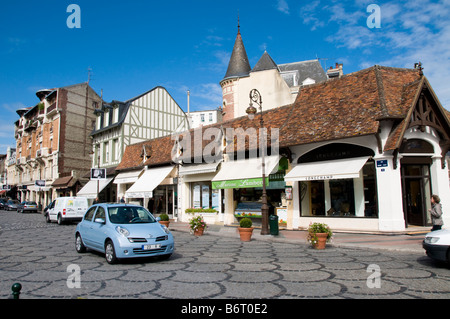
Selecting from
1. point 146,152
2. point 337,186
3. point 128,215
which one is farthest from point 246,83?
point 128,215

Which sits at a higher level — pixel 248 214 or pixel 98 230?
pixel 98 230

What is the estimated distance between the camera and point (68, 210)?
22.6 m

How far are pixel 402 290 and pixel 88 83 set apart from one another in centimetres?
4712

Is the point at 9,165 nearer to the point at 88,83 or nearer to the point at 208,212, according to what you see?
the point at 88,83

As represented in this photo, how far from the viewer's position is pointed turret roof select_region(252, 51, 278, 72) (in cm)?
3450

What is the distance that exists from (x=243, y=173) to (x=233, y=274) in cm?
1109

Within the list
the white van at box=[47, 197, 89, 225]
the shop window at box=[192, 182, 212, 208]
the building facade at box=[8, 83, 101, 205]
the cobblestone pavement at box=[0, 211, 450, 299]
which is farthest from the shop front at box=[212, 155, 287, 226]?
the building facade at box=[8, 83, 101, 205]

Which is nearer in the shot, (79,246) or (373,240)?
(79,246)

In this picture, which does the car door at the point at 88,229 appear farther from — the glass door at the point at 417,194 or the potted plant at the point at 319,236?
the glass door at the point at 417,194

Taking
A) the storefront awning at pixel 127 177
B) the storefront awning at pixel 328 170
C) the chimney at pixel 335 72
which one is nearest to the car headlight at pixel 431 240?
the storefront awning at pixel 328 170

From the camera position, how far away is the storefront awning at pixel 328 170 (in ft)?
46.2

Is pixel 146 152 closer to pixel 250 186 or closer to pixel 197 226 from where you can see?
pixel 250 186

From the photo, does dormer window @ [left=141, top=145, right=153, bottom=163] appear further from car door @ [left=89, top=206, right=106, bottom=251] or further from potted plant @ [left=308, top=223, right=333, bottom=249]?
potted plant @ [left=308, top=223, right=333, bottom=249]
